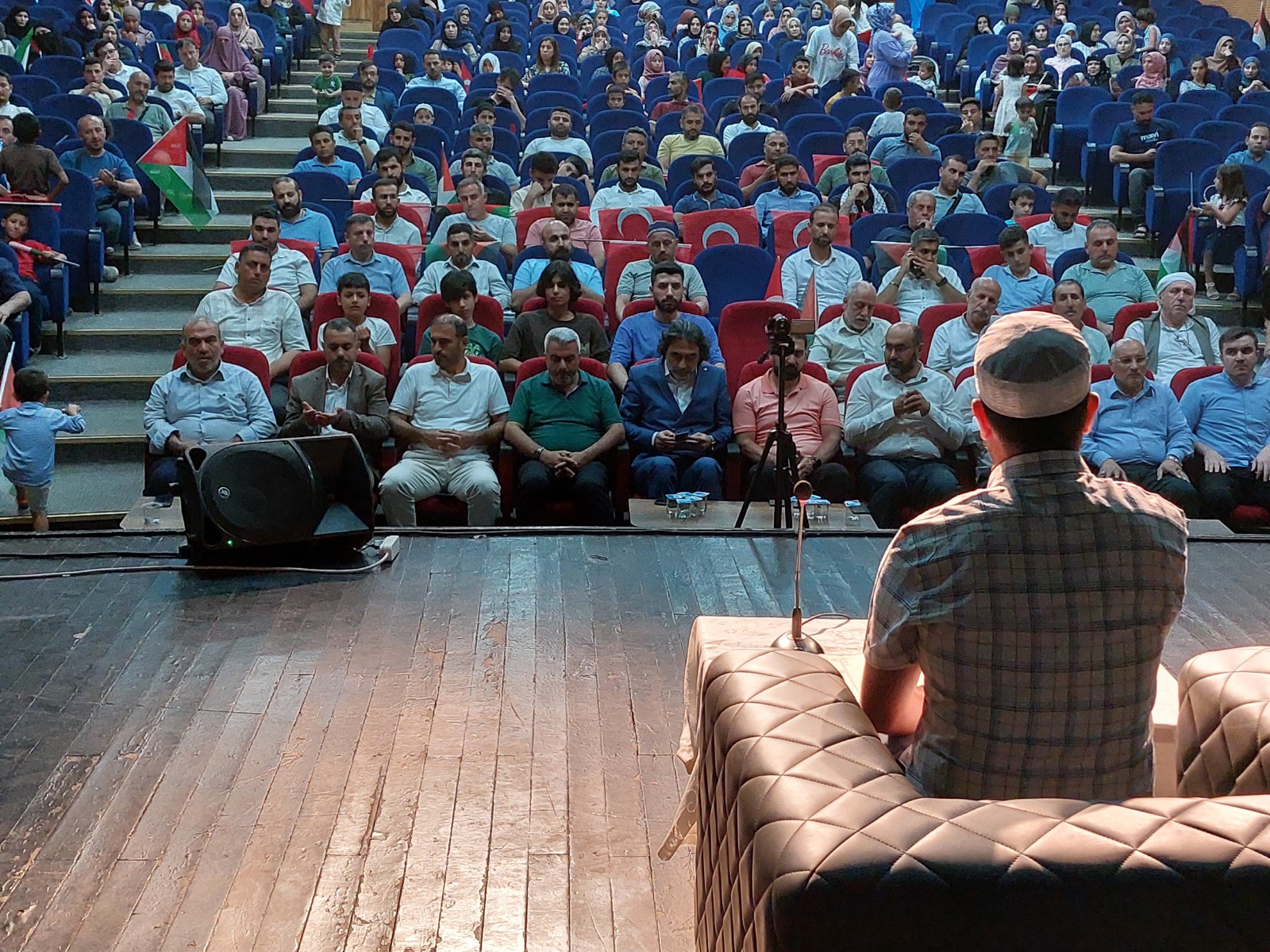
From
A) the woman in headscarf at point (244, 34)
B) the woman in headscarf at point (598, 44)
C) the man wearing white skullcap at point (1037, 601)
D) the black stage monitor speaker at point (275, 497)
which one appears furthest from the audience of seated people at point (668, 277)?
the man wearing white skullcap at point (1037, 601)

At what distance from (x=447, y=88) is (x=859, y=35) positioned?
397 centimetres

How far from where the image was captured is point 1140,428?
5.23 m

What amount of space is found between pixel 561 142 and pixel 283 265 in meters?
2.62

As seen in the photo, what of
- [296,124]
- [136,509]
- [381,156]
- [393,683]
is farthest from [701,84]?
[393,683]

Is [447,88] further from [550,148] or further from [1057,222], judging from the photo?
[1057,222]

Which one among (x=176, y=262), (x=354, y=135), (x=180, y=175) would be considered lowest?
(x=176, y=262)

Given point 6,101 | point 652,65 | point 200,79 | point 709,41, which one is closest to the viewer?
point 6,101

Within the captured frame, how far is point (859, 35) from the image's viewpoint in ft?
39.0

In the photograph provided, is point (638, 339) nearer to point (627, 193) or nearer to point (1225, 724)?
point (627, 193)

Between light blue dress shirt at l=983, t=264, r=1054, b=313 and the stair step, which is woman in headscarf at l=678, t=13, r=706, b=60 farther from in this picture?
the stair step

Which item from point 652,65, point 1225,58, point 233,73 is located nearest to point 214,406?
point 233,73

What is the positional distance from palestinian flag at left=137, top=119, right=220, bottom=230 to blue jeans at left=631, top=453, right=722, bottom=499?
363cm

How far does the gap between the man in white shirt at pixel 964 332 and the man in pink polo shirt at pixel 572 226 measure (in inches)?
78.5

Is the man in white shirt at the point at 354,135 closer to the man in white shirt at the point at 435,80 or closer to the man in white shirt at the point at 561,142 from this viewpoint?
the man in white shirt at the point at 561,142
